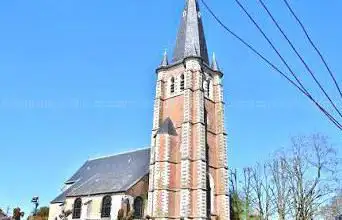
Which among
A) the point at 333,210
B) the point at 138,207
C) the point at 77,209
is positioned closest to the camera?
the point at 138,207

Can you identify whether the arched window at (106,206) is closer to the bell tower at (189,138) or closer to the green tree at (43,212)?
the bell tower at (189,138)

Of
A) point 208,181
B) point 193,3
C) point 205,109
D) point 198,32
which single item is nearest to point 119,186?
point 208,181

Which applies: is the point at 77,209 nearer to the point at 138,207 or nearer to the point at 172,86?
the point at 138,207

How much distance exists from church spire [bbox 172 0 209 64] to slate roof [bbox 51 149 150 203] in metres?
10.4

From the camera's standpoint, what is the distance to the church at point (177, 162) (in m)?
28.3

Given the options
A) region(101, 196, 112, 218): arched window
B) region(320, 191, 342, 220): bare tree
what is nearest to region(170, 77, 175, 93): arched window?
region(101, 196, 112, 218): arched window

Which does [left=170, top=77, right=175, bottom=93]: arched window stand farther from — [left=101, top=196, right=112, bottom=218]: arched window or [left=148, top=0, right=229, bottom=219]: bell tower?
[left=101, top=196, right=112, bottom=218]: arched window

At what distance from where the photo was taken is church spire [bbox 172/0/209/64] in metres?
34.8

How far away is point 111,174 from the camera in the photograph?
3528 cm

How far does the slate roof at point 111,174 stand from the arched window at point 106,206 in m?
0.69

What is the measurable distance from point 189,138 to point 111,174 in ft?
33.5

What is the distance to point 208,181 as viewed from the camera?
3039 centimetres

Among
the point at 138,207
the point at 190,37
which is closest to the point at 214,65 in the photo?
the point at 190,37

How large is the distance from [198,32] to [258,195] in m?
17.1
